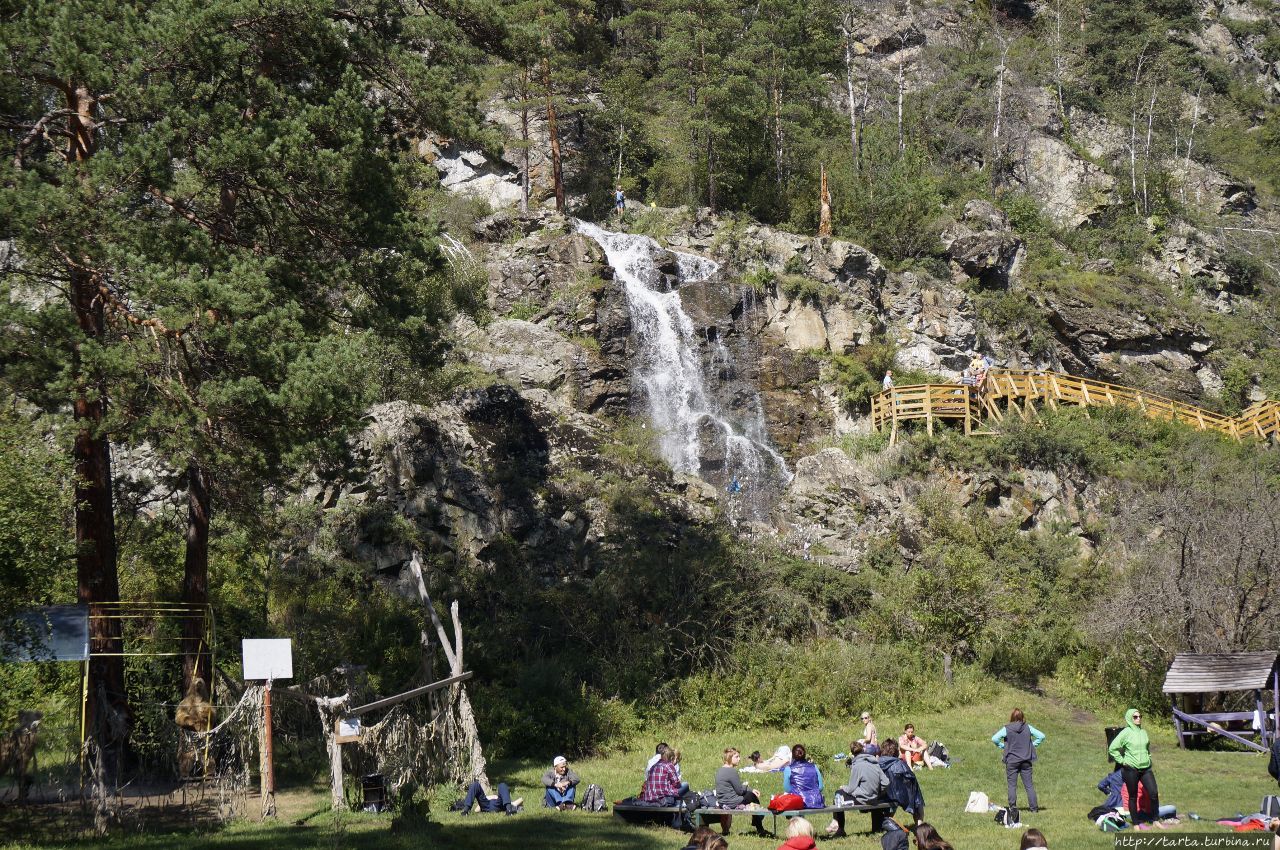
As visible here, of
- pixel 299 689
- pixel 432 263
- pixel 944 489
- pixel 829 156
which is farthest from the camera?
pixel 829 156

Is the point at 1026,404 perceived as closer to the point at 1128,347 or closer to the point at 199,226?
the point at 1128,347

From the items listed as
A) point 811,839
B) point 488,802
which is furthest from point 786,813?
point 488,802

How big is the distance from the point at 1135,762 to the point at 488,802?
25.2ft

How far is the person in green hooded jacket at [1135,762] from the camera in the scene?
1125cm

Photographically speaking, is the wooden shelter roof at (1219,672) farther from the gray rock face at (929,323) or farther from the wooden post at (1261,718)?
the gray rock face at (929,323)

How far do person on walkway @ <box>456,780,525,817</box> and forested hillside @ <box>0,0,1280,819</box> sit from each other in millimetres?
3142

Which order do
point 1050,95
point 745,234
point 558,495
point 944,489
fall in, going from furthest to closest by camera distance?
point 1050,95 → point 745,234 → point 944,489 → point 558,495

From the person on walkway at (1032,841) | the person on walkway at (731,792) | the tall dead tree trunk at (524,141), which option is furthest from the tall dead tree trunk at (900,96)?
the person on walkway at (1032,841)

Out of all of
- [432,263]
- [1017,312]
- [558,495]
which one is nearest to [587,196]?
[1017,312]

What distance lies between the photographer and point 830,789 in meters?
15.0

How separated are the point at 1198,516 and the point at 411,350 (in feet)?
51.5

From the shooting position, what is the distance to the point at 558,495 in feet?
82.4

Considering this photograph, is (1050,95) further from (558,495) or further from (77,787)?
(77,787)

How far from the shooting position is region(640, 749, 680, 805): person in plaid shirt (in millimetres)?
12422
